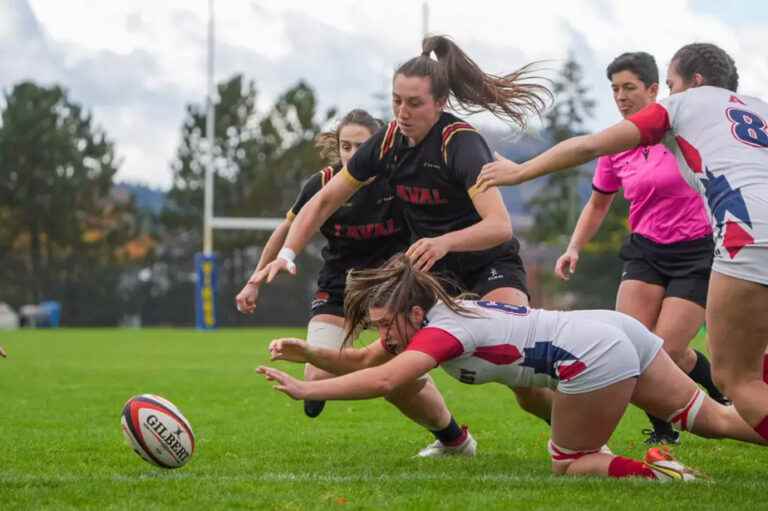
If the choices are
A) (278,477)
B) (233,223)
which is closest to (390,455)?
(278,477)

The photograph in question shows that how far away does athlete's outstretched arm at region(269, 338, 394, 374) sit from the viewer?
5.00 meters

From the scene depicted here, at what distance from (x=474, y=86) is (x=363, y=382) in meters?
2.09

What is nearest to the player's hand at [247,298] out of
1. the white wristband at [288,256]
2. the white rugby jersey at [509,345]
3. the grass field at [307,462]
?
the white wristband at [288,256]

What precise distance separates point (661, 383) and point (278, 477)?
1865mm

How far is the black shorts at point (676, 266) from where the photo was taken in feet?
22.9

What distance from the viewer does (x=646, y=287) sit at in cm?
720

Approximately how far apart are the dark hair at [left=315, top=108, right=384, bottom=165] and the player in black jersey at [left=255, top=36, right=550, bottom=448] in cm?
78

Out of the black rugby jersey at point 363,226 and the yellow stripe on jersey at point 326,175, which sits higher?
the yellow stripe on jersey at point 326,175

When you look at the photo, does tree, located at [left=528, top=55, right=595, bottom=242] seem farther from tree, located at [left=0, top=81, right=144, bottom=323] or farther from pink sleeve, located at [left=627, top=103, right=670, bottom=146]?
pink sleeve, located at [left=627, top=103, right=670, bottom=146]

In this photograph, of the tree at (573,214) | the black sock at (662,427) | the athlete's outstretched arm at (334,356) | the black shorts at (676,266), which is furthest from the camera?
the tree at (573,214)

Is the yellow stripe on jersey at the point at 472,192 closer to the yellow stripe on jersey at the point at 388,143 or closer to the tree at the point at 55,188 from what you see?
the yellow stripe on jersey at the point at 388,143

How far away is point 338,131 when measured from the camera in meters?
6.94

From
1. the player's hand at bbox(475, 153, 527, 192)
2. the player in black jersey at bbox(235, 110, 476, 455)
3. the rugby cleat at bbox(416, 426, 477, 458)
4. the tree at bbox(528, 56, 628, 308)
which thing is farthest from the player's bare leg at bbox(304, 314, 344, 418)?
the tree at bbox(528, 56, 628, 308)

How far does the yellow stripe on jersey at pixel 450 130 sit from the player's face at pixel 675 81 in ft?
3.48
